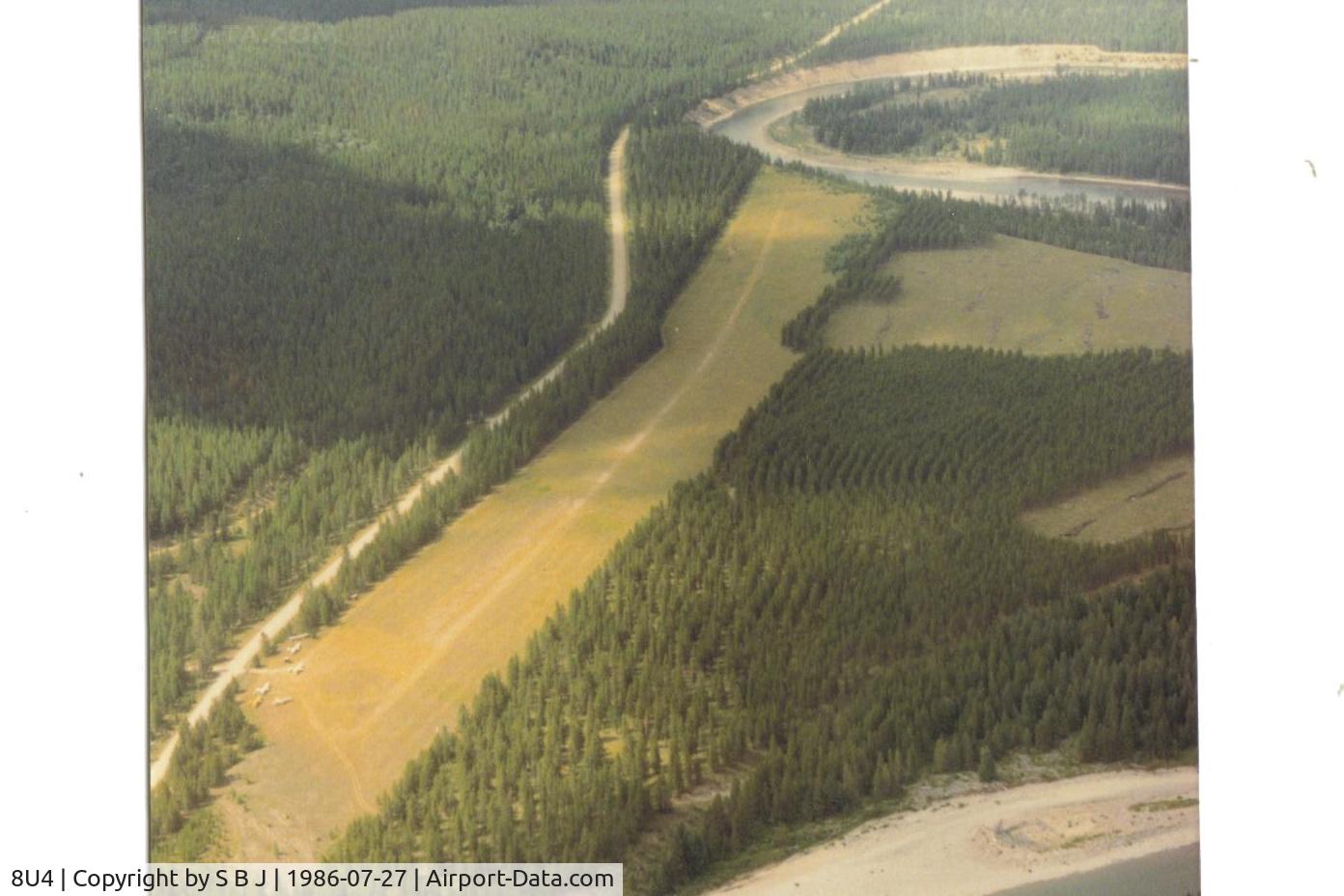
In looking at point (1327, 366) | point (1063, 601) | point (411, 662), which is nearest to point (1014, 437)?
→ point (1063, 601)

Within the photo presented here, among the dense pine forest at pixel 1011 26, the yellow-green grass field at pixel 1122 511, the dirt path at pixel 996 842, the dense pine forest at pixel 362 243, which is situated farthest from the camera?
the dense pine forest at pixel 1011 26

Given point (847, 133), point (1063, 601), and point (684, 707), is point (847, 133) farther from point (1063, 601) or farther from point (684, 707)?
point (684, 707)

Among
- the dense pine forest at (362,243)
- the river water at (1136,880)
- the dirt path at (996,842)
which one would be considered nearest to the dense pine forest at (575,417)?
the dense pine forest at (362,243)

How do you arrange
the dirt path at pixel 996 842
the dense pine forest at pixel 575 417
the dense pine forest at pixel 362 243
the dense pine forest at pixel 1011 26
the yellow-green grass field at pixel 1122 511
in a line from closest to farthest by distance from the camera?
the dirt path at pixel 996 842 < the dense pine forest at pixel 575 417 < the dense pine forest at pixel 362 243 < the yellow-green grass field at pixel 1122 511 < the dense pine forest at pixel 1011 26

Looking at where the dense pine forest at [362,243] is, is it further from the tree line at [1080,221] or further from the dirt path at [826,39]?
the tree line at [1080,221]

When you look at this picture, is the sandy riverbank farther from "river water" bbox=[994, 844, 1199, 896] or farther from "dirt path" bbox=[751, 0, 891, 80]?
"river water" bbox=[994, 844, 1199, 896]

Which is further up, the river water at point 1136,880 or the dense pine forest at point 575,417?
the dense pine forest at point 575,417
